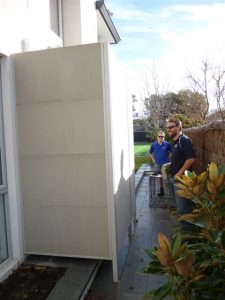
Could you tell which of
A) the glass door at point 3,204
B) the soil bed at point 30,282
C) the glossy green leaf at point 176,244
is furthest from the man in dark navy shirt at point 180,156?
the glossy green leaf at point 176,244

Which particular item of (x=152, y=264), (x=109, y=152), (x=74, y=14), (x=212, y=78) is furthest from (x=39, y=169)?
(x=212, y=78)

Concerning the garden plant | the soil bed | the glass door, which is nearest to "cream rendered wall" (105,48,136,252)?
the soil bed

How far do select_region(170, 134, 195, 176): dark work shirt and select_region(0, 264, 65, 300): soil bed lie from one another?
2.43m

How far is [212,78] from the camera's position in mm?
14195

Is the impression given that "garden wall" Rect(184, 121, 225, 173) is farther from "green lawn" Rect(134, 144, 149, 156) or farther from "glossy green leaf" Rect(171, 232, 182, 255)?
"green lawn" Rect(134, 144, 149, 156)

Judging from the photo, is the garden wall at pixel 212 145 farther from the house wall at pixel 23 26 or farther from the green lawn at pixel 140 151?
the green lawn at pixel 140 151

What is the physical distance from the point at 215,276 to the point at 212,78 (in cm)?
1384

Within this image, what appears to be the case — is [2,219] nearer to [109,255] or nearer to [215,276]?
[109,255]

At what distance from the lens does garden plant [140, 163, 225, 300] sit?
1.68m

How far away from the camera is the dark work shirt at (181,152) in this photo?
4.74 metres

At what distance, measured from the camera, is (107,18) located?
9.05 metres

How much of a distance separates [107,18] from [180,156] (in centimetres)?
607

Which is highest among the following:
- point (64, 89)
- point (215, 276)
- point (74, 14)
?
point (74, 14)

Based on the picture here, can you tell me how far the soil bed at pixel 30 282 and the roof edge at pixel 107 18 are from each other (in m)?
7.25
